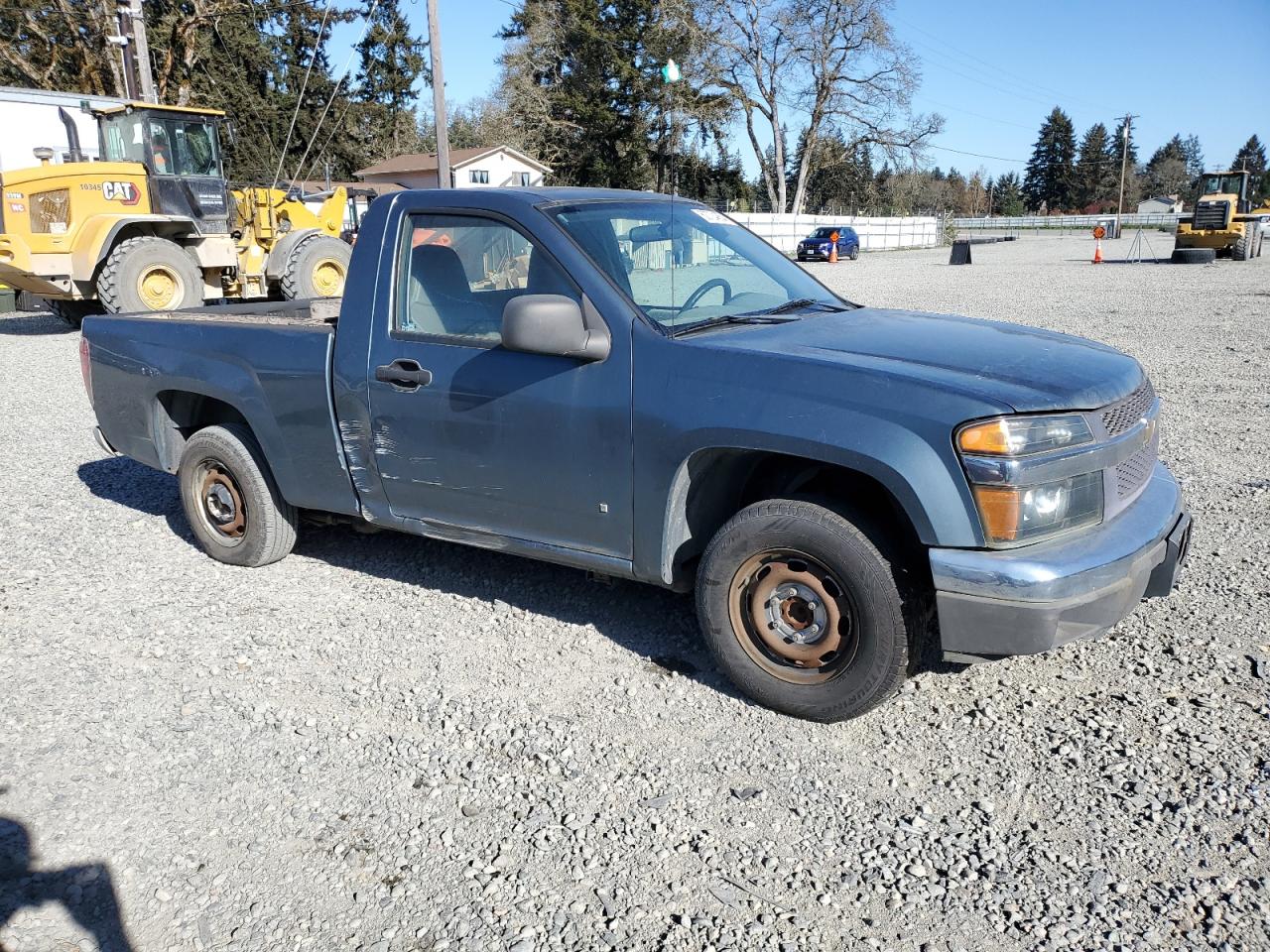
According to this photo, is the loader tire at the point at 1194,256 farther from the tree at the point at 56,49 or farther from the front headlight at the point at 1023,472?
the tree at the point at 56,49

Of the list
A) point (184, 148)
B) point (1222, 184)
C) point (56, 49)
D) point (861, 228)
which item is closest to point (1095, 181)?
point (861, 228)

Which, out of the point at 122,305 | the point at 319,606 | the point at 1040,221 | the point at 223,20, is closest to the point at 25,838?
the point at 319,606

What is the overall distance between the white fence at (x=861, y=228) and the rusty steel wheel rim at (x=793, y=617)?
3787 cm

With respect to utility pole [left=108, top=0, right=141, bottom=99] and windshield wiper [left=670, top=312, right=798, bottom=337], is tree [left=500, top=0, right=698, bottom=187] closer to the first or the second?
utility pole [left=108, top=0, right=141, bottom=99]

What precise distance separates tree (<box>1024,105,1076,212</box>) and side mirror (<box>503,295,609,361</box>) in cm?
12918

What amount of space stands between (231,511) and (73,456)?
3402 millimetres

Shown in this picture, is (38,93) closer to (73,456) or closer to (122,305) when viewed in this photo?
(122,305)

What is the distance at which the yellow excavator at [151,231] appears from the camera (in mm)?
14109

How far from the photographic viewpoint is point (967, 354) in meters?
3.54

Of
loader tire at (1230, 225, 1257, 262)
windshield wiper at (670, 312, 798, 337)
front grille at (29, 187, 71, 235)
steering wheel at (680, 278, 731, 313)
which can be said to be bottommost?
windshield wiper at (670, 312, 798, 337)

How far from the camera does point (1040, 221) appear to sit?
273 ft

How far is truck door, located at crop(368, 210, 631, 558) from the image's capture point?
374 centimetres

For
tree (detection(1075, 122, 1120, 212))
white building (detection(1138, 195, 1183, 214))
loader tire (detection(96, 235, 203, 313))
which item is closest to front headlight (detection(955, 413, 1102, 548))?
loader tire (detection(96, 235, 203, 313))

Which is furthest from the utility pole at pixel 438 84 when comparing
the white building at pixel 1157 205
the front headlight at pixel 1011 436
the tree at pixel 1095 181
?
the tree at pixel 1095 181
